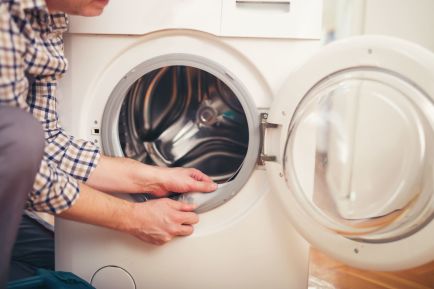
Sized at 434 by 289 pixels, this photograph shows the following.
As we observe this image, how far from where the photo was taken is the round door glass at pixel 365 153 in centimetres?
69

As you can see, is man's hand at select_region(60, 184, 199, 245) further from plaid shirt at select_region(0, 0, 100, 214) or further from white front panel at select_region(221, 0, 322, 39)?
white front panel at select_region(221, 0, 322, 39)

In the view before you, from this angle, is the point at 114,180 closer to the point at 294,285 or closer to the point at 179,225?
the point at 179,225

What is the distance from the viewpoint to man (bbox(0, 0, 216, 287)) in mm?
545

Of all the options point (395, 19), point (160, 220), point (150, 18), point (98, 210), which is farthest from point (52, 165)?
point (395, 19)

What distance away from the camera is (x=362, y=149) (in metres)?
0.79

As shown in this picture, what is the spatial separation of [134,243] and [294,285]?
0.37m

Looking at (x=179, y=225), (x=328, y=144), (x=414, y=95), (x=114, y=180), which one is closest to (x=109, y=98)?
(x=114, y=180)

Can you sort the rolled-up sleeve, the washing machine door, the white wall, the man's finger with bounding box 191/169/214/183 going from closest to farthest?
the washing machine door
the rolled-up sleeve
the man's finger with bounding box 191/169/214/183
the white wall

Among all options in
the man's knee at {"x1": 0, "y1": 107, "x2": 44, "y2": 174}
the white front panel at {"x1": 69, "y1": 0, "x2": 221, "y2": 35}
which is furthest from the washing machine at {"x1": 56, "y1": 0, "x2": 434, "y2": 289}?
the man's knee at {"x1": 0, "y1": 107, "x2": 44, "y2": 174}

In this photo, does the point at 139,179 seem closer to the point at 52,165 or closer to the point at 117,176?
the point at 117,176

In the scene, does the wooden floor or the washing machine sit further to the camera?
the wooden floor

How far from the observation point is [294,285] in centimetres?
86

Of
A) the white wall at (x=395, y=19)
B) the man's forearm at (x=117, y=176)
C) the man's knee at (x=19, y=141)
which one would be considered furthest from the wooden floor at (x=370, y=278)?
the man's knee at (x=19, y=141)

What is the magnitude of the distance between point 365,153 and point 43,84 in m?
0.67
